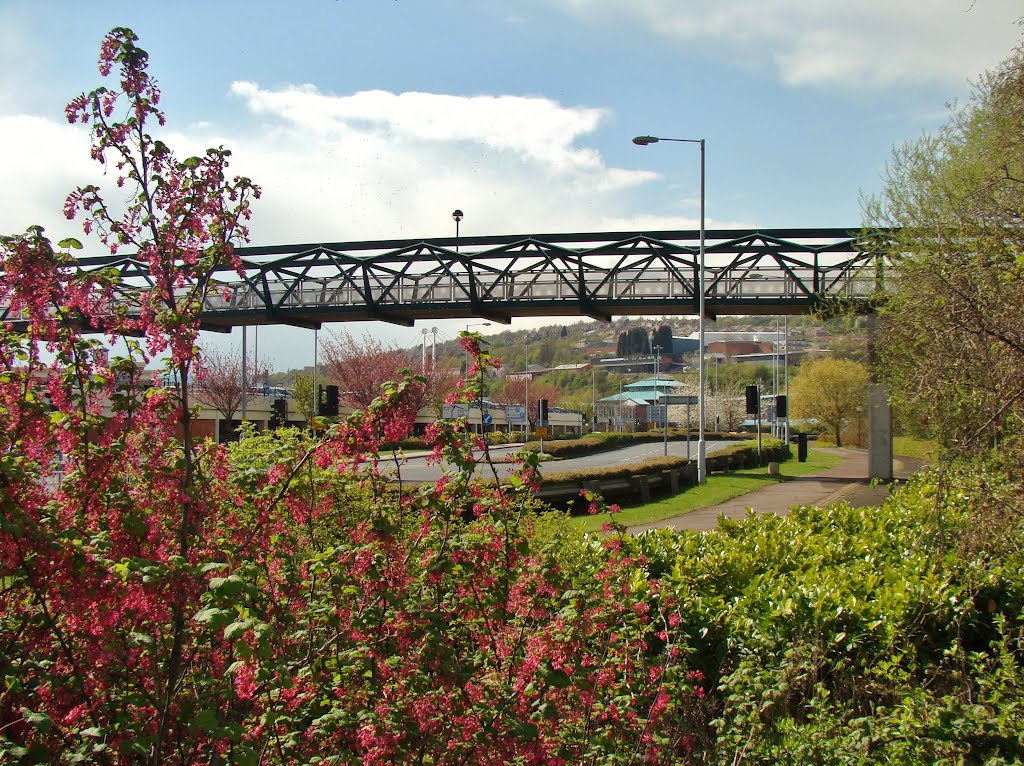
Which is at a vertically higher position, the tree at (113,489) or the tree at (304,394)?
the tree at (113,489)

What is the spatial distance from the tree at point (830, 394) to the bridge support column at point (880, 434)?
33909mm

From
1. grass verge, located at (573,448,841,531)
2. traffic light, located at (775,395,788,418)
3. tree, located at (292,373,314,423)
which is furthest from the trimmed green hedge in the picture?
tree, located at (292,373,314,423)

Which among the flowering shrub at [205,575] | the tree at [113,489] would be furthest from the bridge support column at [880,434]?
the tree at [113,489]

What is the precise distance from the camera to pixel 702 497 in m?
22.7

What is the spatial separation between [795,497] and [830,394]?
141ft

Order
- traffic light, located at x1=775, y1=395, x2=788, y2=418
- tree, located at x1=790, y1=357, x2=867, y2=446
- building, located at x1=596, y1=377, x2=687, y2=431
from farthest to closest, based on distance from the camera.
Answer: building, located at x1=596, y1=377, x2=687, y2=431 → tree, located at x1=790, y1=357, x2=867, y2=446 → traffic light, located at x1=775, y1=395, x2=788, y2=418

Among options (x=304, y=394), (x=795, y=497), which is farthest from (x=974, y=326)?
(x=304, y=394)

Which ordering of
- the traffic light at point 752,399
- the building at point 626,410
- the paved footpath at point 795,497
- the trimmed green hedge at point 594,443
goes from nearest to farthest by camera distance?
the paved footpath at point 795,497 → the traffic light at point 752,399 → the trimmed green hedge at point 594,443 → the building at point 626,410

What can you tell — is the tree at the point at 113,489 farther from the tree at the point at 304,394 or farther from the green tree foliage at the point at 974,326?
the tree at the point at 304,394

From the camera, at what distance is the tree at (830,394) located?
195 feet

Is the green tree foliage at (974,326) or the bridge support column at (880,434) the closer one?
the green tree foliage at (974,326)

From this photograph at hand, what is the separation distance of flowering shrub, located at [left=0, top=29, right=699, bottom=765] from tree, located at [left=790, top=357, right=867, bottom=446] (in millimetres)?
57961

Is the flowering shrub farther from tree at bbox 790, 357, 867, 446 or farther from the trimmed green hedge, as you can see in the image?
tree at bbox 790, 357, 867, 446

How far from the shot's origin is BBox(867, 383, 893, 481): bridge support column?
79.7 ft
